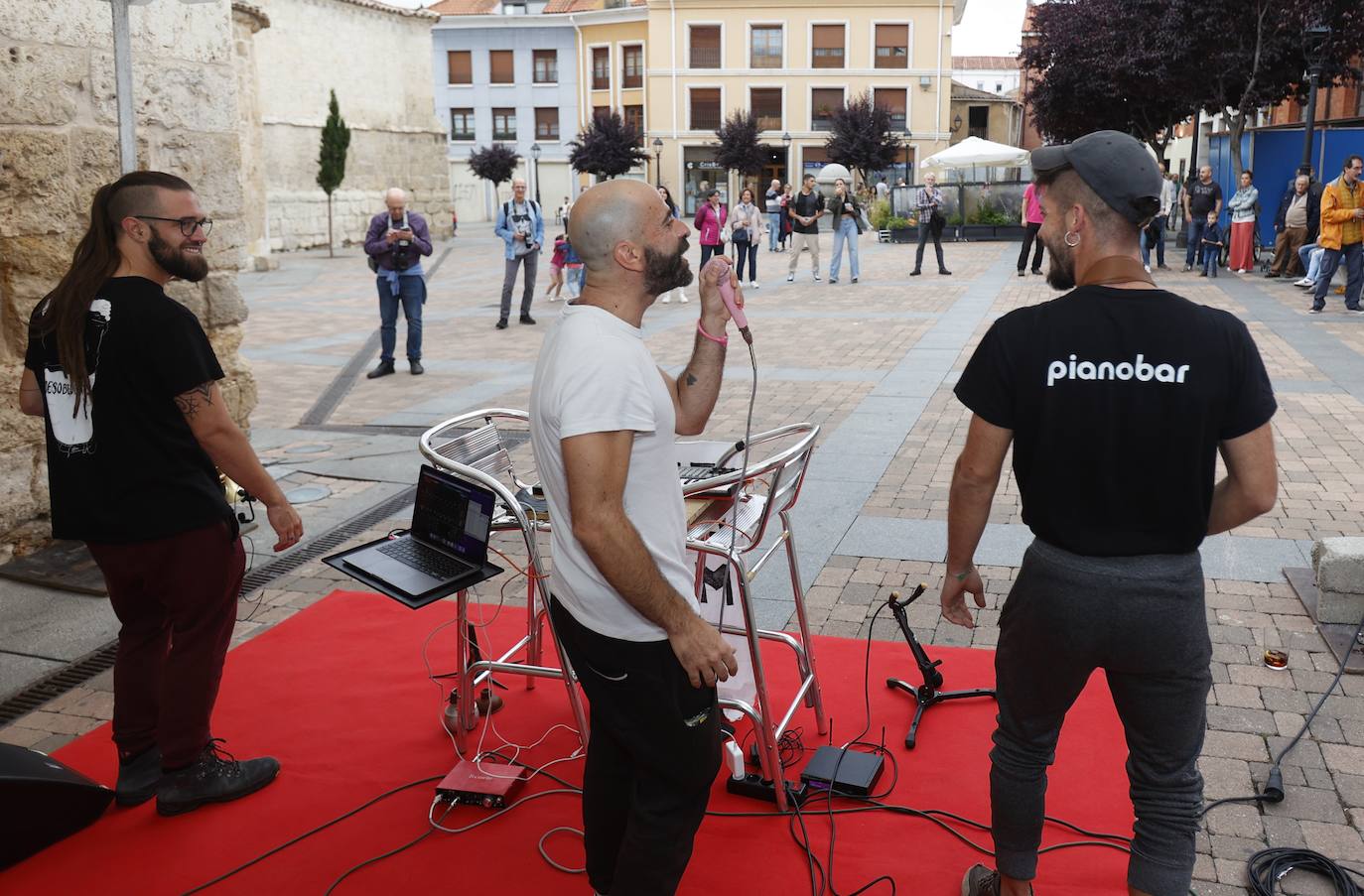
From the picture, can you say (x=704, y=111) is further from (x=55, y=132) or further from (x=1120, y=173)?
(x=1120, y=173)

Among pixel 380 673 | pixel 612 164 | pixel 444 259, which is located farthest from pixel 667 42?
pixel 380 673

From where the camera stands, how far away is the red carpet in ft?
9.91

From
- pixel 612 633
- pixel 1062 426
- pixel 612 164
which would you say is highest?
pixel 612 164

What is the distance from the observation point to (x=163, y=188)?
3195 millimetres

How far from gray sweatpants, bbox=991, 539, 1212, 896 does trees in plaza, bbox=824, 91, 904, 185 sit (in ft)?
160

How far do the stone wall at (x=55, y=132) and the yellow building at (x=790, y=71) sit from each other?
161ft

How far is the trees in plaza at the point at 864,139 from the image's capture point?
4912 cm

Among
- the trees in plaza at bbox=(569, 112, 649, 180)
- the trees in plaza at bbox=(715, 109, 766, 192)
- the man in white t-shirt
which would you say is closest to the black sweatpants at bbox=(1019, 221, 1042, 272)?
the man in white t-shirt

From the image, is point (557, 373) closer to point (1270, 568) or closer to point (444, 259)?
point (1270, 568)

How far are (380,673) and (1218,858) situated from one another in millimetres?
2865

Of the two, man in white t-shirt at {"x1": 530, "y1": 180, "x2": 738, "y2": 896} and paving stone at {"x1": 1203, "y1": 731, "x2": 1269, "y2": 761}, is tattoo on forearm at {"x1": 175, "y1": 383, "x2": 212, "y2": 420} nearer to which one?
man in white t-shirt at {"x1": 530, "y1": 180, "x2": 738, "y2": 896}

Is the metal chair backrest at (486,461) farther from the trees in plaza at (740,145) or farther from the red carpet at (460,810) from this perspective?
the trees in plaza at (740,145)

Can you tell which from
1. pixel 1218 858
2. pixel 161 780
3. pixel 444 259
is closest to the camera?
pixel 1218 858

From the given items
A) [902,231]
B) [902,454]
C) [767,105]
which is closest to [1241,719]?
[902,454]
